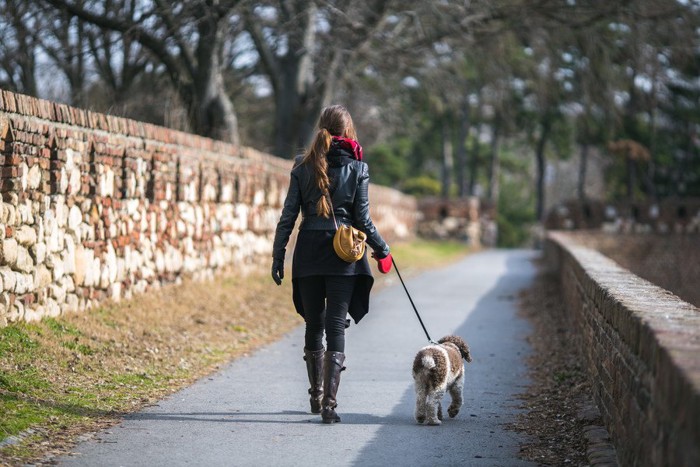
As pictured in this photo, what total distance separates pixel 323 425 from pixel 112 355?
8.54ft

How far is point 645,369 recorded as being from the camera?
4.96 metres

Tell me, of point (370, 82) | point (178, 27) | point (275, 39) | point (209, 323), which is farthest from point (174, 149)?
point (370, 82)

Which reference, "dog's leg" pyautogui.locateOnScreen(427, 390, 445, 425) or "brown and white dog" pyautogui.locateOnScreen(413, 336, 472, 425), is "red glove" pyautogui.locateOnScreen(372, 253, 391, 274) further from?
"dog's leg" pyautogui.locateOnScreen(427, 390, 445, 425)

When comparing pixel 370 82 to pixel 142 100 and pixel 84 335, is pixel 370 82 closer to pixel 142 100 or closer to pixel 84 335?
pixel 142 100

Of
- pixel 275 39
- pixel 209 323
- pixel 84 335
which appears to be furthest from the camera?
pixel 275 39

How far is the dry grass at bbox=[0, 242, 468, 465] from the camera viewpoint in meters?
6.48

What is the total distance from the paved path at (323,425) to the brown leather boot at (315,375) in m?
0.12

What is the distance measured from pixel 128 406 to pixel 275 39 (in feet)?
45.6

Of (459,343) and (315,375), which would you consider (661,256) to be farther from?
(315,375)

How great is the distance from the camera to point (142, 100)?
21547 mm

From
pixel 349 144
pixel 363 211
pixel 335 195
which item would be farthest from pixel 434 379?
pixel 349 144

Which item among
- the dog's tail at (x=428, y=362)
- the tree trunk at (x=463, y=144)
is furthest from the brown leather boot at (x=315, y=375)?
the tree trunk at (x=463, y=144)

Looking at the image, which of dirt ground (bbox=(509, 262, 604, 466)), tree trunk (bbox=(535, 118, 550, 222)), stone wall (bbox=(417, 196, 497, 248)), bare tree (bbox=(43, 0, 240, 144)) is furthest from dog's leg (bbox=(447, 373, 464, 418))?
tree trunk (bbox=(535, 118, 550, 222))

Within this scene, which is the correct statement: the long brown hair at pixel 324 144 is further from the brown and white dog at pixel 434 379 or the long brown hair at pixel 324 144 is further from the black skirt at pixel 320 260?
the brown and white dog at pixel 434 379
